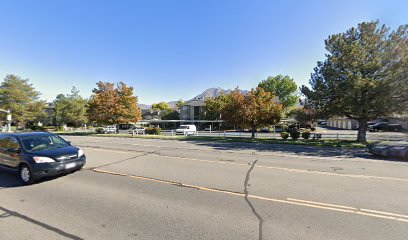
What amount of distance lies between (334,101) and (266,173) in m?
14.8

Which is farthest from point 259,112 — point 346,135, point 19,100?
point 19,100

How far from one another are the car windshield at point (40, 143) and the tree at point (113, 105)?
25649 mm

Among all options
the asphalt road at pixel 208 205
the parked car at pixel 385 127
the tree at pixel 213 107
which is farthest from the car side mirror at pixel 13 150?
the parked car at pixel 385 127

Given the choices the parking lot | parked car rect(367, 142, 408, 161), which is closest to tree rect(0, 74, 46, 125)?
the parking lot

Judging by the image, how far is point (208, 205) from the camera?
497 centimetres

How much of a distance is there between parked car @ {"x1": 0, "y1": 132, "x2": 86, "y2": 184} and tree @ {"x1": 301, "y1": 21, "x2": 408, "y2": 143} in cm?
1942

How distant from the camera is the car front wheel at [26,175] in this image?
6.70 metres

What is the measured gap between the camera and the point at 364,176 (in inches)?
304

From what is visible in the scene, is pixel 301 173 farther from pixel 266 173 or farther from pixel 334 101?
pixel 334 101

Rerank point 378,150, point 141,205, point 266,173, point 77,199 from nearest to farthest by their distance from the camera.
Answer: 1. point 141,205
2. point 77,199
3. point 266,173
4. point 378,150

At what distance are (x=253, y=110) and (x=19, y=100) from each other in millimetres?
52403

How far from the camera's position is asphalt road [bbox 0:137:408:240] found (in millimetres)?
3838

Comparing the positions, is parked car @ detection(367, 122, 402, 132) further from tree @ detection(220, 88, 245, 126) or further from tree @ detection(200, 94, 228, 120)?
tree @ detection(220, 88, 245, 126)

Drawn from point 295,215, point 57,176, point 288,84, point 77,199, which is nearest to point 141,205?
point 77,199
